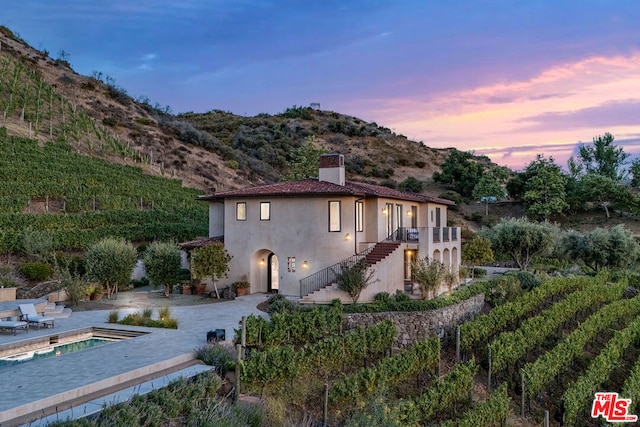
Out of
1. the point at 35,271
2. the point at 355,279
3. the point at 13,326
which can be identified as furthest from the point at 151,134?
the point at 13,326

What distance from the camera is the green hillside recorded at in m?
27.4

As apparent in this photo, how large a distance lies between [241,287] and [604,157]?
65.2 metres

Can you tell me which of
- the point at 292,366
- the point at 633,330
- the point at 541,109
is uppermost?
the point at 541,109

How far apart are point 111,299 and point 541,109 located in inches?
1147

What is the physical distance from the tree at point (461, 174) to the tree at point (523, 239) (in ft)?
106

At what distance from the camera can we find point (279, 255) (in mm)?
22594

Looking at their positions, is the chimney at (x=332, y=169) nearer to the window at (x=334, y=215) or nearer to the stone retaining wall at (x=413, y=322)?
the window at (x=334, y=215)

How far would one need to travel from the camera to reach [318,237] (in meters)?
22.0

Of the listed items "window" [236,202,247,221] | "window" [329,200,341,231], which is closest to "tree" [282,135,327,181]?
"window" [236,202,247,221]

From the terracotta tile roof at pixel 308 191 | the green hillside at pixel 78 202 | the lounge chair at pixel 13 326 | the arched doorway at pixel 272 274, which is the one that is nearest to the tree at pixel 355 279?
the terracotta tile roof at pixel 308 191

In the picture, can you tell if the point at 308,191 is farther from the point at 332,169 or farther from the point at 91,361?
the point at 91,361

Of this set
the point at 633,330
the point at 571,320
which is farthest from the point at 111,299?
the point at 633,330

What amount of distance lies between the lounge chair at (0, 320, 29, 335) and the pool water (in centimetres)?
152

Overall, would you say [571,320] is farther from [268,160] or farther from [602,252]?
[268,160]
